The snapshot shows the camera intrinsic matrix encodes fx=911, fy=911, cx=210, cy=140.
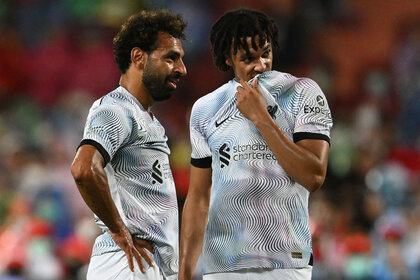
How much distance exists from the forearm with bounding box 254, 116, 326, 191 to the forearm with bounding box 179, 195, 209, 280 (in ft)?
2.21

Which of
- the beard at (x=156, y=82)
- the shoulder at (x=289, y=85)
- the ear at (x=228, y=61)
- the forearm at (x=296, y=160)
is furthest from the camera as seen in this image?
the beard at (x=156, y=82)

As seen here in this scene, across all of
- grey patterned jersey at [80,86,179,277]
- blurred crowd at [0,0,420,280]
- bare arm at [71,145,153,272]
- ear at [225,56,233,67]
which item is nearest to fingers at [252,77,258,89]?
ear at [225,56,233,67]

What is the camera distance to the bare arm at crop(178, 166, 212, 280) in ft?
15.8

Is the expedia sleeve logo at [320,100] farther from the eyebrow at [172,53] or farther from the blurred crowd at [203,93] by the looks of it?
the blurred crowd at [203,93]

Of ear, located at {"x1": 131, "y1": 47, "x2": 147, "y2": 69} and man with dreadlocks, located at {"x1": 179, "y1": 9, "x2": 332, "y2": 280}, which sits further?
ear, located at {"x1": 131, "y1": 47, "x2": 147, "y2": 69}

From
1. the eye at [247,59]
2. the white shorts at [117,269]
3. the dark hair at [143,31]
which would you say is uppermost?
the dark hair at [143,31]

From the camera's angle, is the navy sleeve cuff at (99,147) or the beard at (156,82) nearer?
the navy sleeve cuff at (99,147)

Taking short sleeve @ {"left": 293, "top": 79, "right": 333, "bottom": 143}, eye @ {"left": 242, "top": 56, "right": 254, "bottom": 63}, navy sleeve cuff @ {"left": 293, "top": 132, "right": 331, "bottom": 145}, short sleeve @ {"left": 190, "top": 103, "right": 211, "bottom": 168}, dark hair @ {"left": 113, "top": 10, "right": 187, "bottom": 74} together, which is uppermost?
dark hair @ {"left": 113, "top": 10, "right": 187, "bottom": 74}

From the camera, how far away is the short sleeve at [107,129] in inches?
175

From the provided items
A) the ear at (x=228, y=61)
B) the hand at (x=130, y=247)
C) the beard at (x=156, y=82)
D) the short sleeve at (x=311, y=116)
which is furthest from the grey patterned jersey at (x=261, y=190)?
the beard at (x=156, y=82)

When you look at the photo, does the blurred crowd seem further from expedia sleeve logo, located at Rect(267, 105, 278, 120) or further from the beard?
expedia sleeve logo, located at Rect(267, 105, 278, 120)

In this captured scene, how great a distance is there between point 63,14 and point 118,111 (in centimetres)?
900

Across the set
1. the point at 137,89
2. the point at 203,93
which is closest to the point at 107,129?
the point at 137,89

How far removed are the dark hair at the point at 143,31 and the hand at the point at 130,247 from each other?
3.24 ft
